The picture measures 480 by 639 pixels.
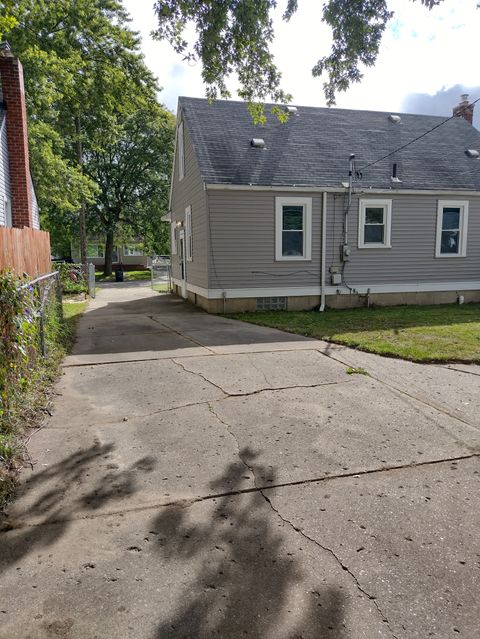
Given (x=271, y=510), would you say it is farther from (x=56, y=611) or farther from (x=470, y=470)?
(x=470, y=470)

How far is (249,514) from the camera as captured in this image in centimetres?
309

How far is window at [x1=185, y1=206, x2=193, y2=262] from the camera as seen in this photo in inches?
594

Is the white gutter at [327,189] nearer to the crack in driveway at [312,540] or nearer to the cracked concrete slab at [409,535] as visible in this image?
the crack in driveway at [312,540]

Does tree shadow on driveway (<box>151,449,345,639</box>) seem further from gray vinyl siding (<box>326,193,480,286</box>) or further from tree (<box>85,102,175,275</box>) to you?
tree (<box>85,102,175,275</box>)

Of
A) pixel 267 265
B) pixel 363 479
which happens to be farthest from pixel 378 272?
pixel 363 479

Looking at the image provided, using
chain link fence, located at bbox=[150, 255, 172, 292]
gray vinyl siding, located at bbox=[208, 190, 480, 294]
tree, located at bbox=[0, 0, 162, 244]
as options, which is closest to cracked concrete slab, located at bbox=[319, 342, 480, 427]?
gray vinyl siding, located at bbox=[208, 190, 480, 294]

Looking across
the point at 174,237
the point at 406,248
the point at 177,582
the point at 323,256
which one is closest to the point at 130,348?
the point at 177,582

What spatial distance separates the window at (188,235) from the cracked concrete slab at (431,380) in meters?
8.55

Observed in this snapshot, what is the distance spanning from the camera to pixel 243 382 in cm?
616

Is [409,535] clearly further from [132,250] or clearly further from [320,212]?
[132,250]

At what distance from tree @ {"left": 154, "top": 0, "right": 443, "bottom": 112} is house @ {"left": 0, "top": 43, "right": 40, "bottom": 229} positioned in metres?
5.21

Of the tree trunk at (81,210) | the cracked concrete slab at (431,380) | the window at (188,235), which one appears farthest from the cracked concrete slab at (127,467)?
the tree trunk at (81,210)

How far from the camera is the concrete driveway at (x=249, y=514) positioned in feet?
7.36

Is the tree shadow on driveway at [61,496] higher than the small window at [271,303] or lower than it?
lower
